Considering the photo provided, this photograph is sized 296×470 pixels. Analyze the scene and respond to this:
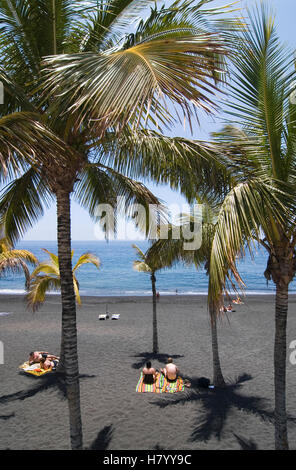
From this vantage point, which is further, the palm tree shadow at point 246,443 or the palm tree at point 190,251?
the palm tree at point 190,251

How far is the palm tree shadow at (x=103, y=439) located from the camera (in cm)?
728

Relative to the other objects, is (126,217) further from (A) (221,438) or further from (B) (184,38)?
(A) (221,438)

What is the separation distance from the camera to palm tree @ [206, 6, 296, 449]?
14.5ft

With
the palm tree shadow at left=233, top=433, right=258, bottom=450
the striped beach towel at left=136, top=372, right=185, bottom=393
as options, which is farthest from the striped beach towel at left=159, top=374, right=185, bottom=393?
the palm tree shadow at left=233, top=433, right=258, bottom=450

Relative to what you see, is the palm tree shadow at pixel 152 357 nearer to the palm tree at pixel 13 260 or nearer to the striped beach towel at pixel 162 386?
the striped beach towel at pixel 162 386

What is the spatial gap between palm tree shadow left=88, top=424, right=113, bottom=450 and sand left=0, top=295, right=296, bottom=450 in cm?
2

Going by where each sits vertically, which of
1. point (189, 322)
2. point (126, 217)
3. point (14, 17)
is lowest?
point (189, 322)

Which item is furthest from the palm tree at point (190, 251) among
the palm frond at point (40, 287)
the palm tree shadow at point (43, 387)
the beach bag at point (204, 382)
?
the palm tree shadow at point (43, 387)

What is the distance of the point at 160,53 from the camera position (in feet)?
10.1

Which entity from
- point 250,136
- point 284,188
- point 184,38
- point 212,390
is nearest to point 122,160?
point 250,136

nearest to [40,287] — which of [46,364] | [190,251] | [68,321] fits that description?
[46,364]

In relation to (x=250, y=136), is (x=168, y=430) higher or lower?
lower

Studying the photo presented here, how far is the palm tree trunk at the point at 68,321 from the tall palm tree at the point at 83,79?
1cm

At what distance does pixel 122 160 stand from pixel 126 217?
1346 millimetres
